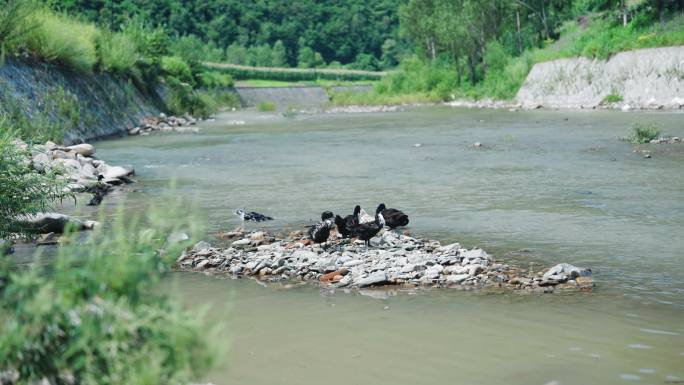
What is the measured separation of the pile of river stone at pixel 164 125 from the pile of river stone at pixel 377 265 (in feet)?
91.7

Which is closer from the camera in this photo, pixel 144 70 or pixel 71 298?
pixel 71 298

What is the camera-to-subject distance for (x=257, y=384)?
638 cm

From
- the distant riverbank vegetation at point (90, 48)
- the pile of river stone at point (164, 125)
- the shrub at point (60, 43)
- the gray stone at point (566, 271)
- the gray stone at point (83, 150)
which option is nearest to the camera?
the gray stone at point (566, 271)

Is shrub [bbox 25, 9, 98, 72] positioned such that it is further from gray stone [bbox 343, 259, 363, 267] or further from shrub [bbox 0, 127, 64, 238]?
gray stone [bbox 343, 259, 363, 267]

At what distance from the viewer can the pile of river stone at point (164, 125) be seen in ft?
128

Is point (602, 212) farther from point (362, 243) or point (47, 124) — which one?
point (47, 124)

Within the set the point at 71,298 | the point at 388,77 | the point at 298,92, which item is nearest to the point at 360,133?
the point at 71,298

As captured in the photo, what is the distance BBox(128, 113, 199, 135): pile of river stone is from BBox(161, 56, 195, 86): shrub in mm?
14166

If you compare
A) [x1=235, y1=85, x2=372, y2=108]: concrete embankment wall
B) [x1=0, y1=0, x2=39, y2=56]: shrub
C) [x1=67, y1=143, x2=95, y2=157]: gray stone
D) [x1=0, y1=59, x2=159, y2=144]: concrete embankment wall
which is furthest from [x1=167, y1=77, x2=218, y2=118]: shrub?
[x1=235, y1=85, x2=372, y2=108]: concrete embankment wall

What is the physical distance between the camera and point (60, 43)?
32719 millimetres

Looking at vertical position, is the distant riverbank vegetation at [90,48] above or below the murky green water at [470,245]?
above

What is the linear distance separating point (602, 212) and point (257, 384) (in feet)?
30.4

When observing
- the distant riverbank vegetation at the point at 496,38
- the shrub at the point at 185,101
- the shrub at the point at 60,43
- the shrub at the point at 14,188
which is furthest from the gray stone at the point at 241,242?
the distant riverbank vegetation at the point at 496,38

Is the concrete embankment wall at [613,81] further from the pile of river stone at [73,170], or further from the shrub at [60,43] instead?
the pile of river stone at [73,170]
